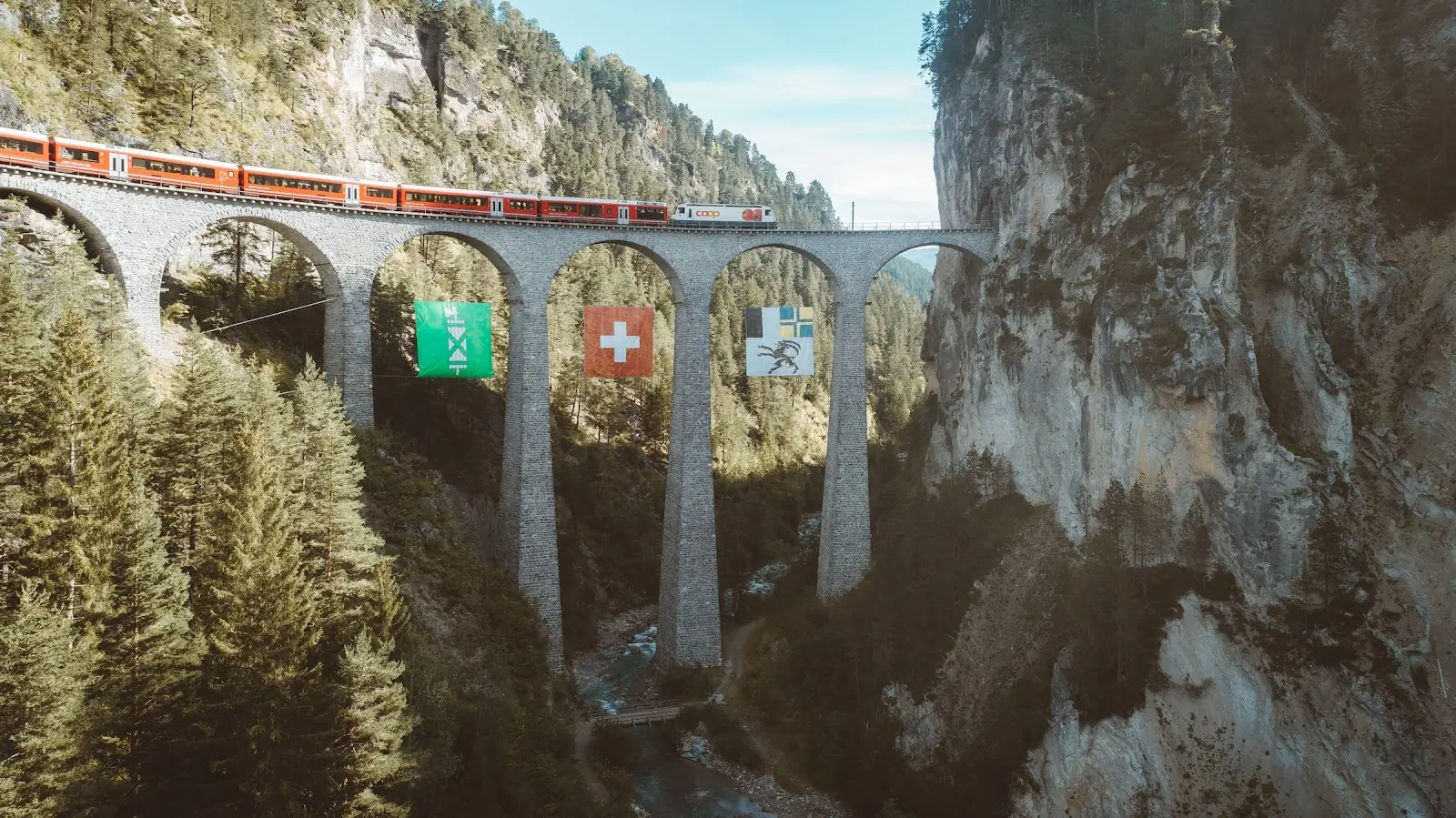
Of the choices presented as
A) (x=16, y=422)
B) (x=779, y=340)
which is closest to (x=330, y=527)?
(x=16, y=422)

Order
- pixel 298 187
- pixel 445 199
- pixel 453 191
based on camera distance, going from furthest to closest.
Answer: pixel 453 191 < pixel 445 199 < pixel 298 187

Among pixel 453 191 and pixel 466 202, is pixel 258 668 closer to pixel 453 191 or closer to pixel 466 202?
pixel 466 202

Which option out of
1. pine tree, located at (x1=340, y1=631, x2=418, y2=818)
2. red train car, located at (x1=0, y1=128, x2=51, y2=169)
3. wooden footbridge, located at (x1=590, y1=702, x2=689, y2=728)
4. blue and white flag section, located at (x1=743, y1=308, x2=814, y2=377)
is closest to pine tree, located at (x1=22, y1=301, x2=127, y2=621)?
pine tree, located at (x1=340, y1=631, x2=418, y2=818)

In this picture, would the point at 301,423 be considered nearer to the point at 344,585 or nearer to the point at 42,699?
the point at 344,585

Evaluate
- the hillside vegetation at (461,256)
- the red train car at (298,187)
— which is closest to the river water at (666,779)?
the hillside vegetation at (461,256)

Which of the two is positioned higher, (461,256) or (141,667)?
(461,256)

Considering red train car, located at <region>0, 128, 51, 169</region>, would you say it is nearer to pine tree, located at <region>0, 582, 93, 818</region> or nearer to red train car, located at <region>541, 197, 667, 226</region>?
red train car, located at <region>541, 197, 667, 226</region>
